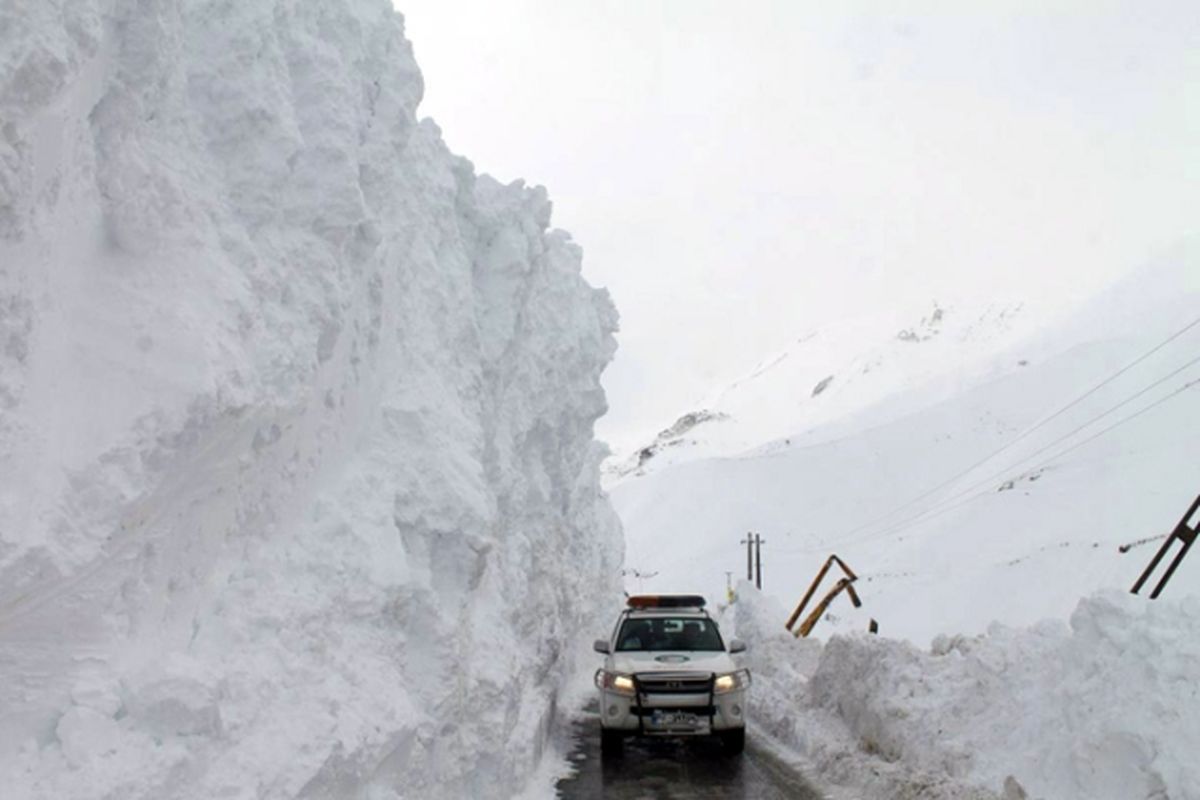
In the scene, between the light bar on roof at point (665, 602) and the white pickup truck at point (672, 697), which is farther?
the light bar on roof at point (665, 602)

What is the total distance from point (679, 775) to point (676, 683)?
1.36m

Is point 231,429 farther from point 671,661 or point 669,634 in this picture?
point 669,634

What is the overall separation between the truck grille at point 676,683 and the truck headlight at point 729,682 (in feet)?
0.29

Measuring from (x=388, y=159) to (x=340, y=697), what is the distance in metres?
4.33

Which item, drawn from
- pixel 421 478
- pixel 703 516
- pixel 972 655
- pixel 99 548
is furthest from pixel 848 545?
pixel 99 548

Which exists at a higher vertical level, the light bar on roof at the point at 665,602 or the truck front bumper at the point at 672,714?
the light bar on roof at the point at 665,602

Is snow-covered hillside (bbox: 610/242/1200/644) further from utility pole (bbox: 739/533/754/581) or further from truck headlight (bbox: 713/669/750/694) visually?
truck headlight (bbox: 713/669/750/694)

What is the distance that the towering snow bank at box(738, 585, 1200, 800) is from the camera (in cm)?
756

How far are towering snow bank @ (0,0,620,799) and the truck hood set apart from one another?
8.44ft

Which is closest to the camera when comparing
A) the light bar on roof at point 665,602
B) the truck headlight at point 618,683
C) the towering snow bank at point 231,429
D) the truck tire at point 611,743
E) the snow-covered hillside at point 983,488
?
the towering snow bank at point 231,429

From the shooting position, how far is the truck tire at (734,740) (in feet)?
40.9

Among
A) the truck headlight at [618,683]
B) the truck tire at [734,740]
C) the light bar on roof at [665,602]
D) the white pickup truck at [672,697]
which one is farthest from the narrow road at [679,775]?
the light bar on roof at [665,602]

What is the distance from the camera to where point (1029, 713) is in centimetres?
915

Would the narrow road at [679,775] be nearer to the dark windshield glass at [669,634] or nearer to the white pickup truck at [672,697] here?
the white pickup truck at [672,697]
